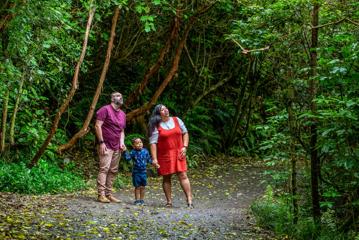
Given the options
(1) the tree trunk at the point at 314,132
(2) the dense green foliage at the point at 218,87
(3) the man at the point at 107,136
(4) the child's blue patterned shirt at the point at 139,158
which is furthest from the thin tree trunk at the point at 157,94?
(1) the tree trunk at the point at 314,132

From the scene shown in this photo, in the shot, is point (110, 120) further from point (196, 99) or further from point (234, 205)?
point (196, 99)

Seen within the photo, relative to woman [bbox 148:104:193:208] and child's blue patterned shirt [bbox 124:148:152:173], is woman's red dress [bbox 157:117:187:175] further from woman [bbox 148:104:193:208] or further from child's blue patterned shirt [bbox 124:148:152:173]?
child's blue patterned shirt [bbox 124:148:152:173]

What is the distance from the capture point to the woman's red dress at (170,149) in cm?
1041

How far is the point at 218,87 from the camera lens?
70.8 ft

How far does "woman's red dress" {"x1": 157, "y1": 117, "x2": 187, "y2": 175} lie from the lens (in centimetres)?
1041

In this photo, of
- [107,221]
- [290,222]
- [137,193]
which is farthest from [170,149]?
[290,222]

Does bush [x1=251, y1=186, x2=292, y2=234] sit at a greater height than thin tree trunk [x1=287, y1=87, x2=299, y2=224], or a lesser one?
lesser

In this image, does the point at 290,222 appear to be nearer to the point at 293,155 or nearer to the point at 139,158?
the point at 293,155

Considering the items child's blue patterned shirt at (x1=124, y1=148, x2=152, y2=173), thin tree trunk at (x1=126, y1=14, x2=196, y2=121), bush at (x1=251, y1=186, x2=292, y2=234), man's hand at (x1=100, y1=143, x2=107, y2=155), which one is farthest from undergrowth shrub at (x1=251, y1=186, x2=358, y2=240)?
thin tree trunk at (x1=126, y1=14, x2=196, y2=121)

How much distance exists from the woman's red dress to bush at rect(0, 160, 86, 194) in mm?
2751

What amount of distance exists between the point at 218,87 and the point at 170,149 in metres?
11.4

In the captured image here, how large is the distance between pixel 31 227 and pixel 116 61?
10859mm

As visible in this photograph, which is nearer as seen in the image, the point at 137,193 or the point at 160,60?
the point at 137,193

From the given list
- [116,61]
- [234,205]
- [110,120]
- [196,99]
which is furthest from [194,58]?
[110,120]
